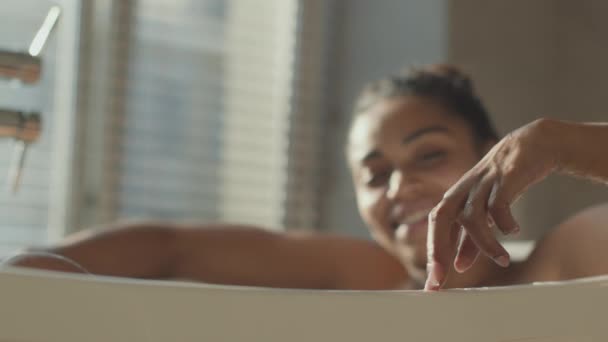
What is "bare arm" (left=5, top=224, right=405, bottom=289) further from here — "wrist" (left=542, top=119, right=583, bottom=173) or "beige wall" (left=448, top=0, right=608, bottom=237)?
"wrist" (left=542, top=119, right=583, bottom=173)

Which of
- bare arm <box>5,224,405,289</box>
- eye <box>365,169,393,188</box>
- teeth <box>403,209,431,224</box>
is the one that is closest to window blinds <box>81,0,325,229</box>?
bare arm <box>5,224,405,289</box>

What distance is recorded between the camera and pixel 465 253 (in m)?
0.55

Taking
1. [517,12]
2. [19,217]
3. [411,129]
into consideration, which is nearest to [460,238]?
[411,129]

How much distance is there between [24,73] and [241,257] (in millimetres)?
739

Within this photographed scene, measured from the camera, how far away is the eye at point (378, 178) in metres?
1.08

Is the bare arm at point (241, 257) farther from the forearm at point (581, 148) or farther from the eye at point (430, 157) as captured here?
the forearm at point (581, 148)

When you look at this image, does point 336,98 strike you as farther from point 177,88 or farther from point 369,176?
point 369,176

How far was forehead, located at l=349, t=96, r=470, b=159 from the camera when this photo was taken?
1071mm

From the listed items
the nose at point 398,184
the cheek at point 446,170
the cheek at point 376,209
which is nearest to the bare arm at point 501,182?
the cheek at point 446,170

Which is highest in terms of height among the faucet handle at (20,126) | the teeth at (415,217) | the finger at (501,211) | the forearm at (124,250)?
the faucet handle at (20,126)

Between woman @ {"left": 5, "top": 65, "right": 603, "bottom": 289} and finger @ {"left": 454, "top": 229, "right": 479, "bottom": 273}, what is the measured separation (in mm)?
32

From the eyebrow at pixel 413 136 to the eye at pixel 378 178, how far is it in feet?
0.07

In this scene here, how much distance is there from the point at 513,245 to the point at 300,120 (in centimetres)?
71

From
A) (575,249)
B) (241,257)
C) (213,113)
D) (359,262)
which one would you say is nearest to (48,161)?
(213,113)
